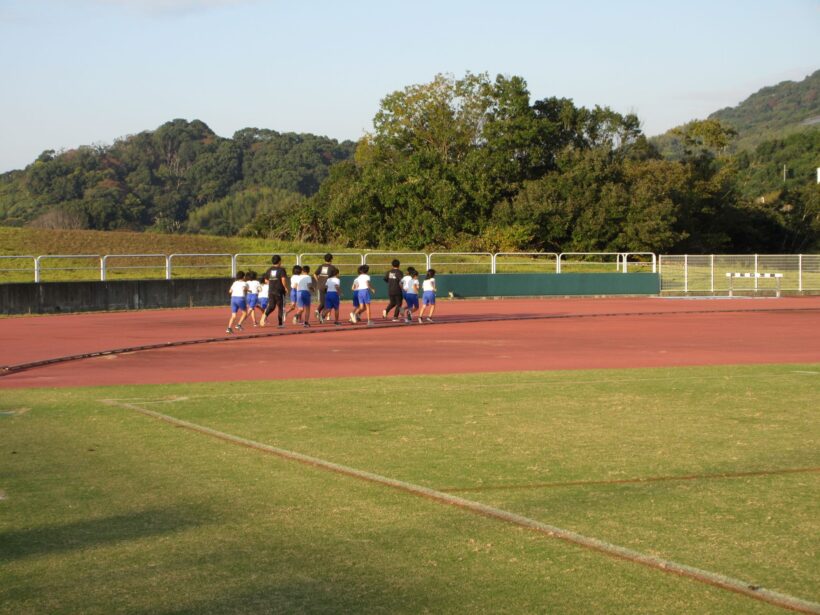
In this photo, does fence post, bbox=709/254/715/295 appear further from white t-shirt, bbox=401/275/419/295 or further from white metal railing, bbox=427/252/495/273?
white t-shirt, bbox=401/275/419/295

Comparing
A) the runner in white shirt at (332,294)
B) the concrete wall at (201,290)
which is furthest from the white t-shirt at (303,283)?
the concrete wall at (201,290)

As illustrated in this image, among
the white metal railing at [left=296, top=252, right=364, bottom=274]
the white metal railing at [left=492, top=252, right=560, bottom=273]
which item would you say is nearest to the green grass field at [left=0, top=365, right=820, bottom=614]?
the white metal railing at [left=296, top=252, right=364, bottom=274]

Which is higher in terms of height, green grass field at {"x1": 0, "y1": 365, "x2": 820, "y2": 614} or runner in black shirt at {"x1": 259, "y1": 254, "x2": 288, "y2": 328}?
runner in black shirt at {"x1": 259, "y1": 254, "x2": 288, "y2": 328}

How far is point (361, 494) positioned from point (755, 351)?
14.2m

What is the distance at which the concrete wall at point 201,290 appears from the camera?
31828mm

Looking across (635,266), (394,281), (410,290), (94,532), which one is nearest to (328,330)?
(394,281)

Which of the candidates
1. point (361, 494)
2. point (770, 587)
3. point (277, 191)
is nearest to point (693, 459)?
point (361, 494)

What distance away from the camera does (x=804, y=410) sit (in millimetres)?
11969

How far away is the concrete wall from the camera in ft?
104

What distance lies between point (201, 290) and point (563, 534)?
3003 centimetres

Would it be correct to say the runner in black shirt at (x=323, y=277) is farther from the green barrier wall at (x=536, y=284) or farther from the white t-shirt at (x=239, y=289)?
the green barrier wall at (x=536, y=284)

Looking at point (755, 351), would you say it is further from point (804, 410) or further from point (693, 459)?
point (693, 459)

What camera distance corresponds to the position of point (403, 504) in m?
7.44

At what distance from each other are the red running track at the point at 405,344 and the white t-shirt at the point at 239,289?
1104 millimetres
